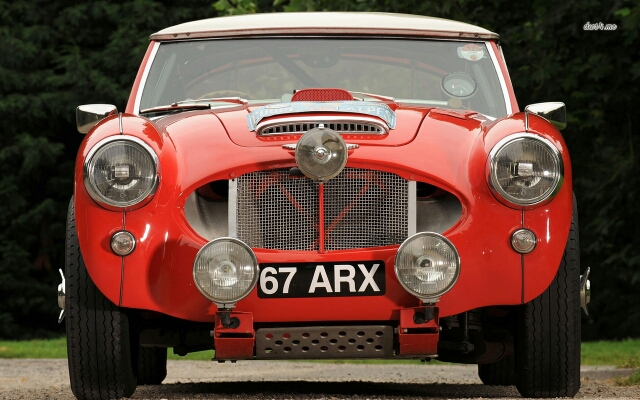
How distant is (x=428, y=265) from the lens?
434cm

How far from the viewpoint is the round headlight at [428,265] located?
170 inches

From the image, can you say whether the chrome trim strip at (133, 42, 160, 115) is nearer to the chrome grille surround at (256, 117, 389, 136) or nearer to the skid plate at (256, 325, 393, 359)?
the chrome grille surround at (256, 117, 389, 136)

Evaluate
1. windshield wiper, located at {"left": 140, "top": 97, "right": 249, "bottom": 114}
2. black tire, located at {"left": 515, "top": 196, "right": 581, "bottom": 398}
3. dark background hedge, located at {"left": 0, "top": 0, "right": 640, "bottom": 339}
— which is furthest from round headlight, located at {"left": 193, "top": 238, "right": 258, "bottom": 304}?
dark background hedge, located at {"left": 0, "top": 0, "right": 640, "bottom": 339}

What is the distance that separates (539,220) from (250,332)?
1.22 meters

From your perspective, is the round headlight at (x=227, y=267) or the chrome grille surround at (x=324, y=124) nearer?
the round headlight at (x=227, y=267)

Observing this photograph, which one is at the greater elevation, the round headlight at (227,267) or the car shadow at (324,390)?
the round headlight at (227,267)

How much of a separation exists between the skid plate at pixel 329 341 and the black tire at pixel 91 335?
2.03ft

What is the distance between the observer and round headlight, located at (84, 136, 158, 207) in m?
4.50

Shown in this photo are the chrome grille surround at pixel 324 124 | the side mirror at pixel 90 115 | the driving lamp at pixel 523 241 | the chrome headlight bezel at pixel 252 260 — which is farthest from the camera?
the side mirror at pixel 90 115

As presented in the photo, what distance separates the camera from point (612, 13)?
16.0 metres

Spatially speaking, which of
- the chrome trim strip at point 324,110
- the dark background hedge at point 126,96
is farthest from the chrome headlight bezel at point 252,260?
the dark background hedge at point 126,96

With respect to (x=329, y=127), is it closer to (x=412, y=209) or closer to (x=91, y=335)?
(x=412, y=209)

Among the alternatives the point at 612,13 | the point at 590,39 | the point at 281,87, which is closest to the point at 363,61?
the point at 281,87

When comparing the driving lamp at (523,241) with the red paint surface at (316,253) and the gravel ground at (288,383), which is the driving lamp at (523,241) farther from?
the gravel ground at (288,383)
